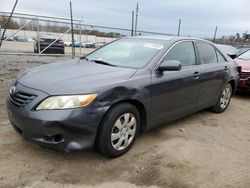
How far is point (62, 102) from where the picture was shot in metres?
2.71

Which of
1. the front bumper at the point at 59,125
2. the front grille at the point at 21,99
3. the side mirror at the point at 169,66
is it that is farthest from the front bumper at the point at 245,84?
the front grille at the point at 21,99

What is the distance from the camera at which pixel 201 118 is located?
16.3ft

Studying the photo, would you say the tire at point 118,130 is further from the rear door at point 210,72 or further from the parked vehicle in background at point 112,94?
the rear door at point 210,72

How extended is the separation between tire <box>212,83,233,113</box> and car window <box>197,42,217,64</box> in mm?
740

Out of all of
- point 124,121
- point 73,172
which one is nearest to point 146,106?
point 124,121

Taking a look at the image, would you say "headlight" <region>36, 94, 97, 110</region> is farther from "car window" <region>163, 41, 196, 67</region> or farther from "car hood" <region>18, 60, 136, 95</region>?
"car window" <region>163, 41, 196, 67</region>

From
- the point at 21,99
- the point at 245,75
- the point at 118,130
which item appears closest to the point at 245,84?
the point at 245,75

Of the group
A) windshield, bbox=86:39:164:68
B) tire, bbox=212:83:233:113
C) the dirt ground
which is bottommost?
the dirt ground

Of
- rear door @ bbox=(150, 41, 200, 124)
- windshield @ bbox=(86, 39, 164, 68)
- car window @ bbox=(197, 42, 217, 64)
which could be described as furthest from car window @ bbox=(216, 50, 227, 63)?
windshield @ bbox=(86, 39, 164, 68)

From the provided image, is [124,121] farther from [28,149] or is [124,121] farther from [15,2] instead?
[15,2]

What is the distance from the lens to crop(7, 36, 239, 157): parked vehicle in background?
8.96 feet

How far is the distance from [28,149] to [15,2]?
4263mm

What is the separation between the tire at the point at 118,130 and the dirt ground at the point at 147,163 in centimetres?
15

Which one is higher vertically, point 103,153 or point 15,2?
point 15,2
